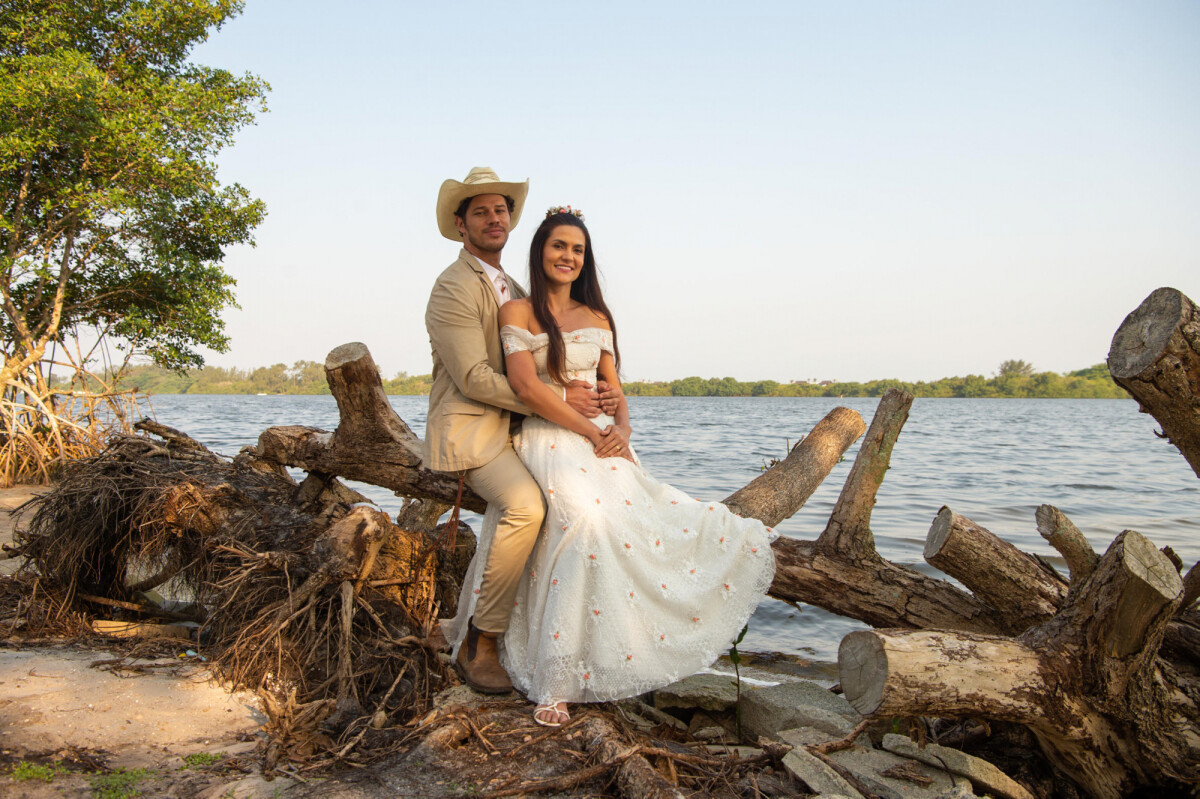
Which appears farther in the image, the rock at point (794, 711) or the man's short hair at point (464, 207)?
the man's short hair at point (464, 207)

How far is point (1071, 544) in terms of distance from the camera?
3180 millimetres

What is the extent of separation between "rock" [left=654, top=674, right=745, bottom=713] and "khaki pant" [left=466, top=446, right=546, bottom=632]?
4.09 feet

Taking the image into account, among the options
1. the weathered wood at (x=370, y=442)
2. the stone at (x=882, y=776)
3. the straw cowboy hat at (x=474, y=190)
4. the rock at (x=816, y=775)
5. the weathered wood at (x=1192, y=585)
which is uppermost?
the straw cowboy hat at (x=474, y=190)

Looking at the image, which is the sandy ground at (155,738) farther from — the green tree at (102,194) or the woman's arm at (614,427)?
the green tree at (102,194)

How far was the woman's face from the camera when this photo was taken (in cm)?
382

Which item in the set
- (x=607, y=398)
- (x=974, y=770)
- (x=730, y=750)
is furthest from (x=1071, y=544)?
(x=607, y=398)

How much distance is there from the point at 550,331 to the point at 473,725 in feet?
6.11

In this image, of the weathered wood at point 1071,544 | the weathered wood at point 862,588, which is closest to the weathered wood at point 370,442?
the weathered wood at point 862,588

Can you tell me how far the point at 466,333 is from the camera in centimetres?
367

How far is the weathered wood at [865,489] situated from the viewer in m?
4.04

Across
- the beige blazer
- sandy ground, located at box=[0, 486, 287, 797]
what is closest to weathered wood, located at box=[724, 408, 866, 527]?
the beige blazer

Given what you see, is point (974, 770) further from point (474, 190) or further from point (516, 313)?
point (474, 190)

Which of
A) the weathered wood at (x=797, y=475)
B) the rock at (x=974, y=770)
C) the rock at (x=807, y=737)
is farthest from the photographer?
the weathered wood at (x=797, y=475)

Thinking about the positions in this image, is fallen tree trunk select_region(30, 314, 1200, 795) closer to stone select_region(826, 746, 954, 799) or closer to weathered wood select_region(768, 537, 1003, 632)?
weathered wood select_region(768, 537, 1003, 632)
